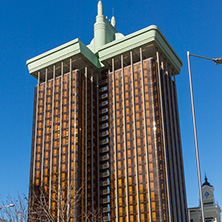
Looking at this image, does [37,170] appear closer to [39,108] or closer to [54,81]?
[39,108]

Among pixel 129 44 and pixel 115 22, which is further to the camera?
pixel 115 22

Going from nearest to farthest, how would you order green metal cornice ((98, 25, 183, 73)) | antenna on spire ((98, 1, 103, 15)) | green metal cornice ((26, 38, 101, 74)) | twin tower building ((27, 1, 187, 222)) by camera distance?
twin tower building ((27, 1, 187, 222)) < green metal cornice ((98, 25, 183, 73)) < green metal cornice ((26, 38, 101, 74)) < antenna on spire ((98, 1, 103, 15))

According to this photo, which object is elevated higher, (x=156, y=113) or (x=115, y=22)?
(x=115, y=22)

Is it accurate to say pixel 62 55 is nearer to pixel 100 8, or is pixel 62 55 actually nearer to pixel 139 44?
pixel 139 44

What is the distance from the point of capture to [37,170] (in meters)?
129

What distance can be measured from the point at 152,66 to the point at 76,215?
54108 mm

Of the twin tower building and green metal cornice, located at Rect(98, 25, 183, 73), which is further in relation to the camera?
green metal cornice, located at Rect(98, 25, 183, 73)

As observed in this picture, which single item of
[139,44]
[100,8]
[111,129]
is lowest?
[111,129]

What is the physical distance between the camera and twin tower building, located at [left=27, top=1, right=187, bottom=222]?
115625 millimetres

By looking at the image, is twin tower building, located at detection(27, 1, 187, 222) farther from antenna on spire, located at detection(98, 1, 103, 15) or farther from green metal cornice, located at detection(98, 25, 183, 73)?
antenna on spire, located at detection(98, 1, 103, 15)

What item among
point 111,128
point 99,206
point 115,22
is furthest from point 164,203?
point 115,22

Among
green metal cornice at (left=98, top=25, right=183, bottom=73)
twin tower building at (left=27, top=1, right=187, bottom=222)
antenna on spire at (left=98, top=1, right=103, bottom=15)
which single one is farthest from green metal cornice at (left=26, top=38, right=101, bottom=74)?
antenna on spire at (left=98, top=1, right=103, bottom=15)

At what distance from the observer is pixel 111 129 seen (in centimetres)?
12900

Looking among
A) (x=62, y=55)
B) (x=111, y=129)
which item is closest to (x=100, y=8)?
(x=62, y=55)
